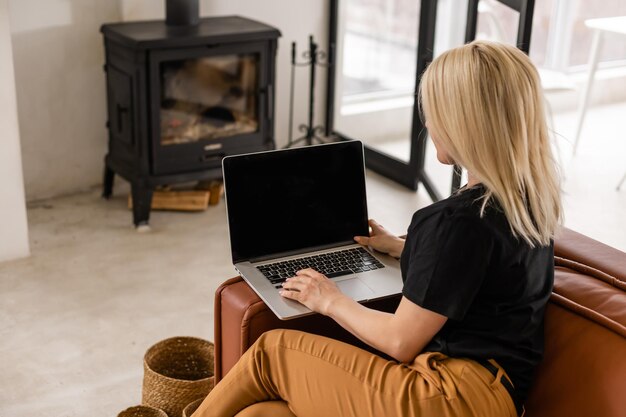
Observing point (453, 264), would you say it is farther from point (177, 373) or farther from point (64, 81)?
point (64, 81)

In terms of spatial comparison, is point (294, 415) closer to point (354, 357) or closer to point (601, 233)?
point (354, 357)

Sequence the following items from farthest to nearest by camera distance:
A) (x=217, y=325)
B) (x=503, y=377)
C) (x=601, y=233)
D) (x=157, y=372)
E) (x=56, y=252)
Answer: (x=56, y=252) → (x=601, y=233) → (x=157, y=372) → (x=217, y=325) → (x=503, y=377)

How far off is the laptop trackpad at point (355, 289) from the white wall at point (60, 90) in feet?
7.61

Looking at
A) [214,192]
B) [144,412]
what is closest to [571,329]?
[144,412]

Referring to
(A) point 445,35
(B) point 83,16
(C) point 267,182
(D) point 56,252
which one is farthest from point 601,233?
(B) point 83,16

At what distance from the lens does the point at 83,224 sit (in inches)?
144

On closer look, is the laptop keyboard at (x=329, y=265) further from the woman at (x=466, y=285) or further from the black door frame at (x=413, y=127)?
the black door frame at (x=413, y=127)

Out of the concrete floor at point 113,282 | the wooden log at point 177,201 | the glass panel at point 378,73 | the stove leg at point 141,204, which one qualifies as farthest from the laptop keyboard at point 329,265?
the glass panel at point 378,73

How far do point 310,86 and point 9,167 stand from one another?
1.69 m

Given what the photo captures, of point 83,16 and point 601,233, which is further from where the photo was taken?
point 83,16

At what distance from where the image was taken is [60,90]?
3779 millimetres

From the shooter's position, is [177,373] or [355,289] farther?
[177,373]

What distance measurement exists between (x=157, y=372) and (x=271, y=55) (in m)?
1.83

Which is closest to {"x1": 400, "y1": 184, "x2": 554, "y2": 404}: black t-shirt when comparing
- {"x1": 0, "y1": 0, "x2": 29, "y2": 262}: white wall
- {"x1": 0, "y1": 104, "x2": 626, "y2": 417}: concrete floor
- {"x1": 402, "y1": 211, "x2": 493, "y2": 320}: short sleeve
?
{"x1": 402, "y1": 211, "x2": 493, "y2": 320}: short sleeve
